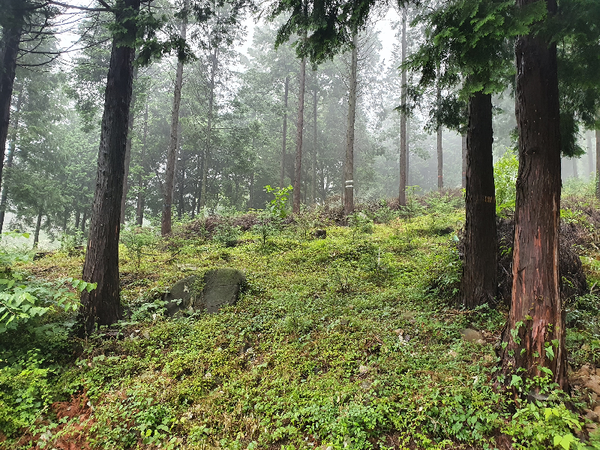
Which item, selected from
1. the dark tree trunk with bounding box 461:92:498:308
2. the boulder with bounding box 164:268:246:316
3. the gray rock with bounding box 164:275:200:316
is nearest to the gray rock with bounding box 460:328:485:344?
the dark tree trunk with bounding box 461:92:498:308

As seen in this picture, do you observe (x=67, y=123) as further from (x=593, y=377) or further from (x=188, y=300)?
(x=593, y=377)

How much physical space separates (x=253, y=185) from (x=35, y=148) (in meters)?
16.3

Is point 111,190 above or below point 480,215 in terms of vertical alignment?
above

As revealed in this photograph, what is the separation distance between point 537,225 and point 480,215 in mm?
1613

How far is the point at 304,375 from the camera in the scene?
3643mm

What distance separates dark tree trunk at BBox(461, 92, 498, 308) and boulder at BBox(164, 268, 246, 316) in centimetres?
380

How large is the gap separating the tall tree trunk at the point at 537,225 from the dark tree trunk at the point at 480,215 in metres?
1.48

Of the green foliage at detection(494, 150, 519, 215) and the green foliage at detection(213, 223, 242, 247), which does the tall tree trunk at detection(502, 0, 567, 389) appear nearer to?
the green foliage at detection(494, 150, 519, 215)

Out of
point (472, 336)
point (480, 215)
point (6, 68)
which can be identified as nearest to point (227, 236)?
point (6, 68)

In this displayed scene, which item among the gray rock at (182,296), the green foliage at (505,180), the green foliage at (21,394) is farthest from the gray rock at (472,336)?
the green foliage at (21,394)

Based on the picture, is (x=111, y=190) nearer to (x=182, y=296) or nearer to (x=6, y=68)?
(x=182, y=296)

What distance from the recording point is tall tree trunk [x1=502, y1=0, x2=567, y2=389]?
2723mm

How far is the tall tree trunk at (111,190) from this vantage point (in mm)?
4684

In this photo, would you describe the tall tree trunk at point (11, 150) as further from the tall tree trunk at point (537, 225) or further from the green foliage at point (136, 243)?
the tall tree trunk at point (537, 225)
